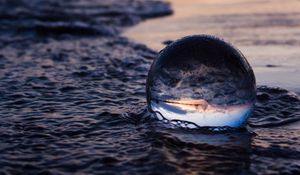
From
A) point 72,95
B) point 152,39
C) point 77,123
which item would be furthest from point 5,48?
point 77,123

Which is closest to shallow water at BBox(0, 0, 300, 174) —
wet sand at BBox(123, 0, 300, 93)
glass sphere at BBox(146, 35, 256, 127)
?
glass sphere at BBox(146, 35, 256, 127)

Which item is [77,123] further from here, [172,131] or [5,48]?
[5,48]

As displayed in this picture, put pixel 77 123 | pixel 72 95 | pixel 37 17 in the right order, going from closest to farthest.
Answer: pixel 77 123 < pixel 72 95 < pixel 37 17

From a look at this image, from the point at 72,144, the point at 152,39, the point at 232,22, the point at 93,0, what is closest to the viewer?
the point at 72,144

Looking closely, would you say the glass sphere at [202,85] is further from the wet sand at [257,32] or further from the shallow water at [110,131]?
the wet sand at [257,32]

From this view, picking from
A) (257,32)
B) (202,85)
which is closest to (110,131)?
(202,85)

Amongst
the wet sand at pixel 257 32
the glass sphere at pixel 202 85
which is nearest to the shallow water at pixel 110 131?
the glass sphere at pixel 202 85
